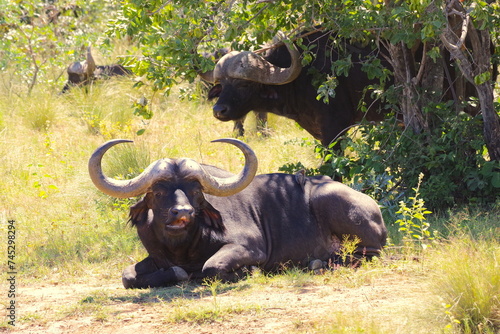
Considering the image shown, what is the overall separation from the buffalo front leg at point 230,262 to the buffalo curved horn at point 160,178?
1.56 feet

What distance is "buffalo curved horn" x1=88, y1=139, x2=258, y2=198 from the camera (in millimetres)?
6375

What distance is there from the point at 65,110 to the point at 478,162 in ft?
25.5

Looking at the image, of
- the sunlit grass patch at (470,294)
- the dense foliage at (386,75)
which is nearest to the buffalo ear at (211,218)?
the dense foliage at (386,75)

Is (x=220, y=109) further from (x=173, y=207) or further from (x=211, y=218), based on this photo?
(x=173, y=207)

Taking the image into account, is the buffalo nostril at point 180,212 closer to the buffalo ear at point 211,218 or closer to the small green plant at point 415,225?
the buffalo ear at point 211,218

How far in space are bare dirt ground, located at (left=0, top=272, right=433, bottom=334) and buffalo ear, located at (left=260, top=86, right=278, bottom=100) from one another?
155 inches

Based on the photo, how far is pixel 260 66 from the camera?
9.51 metres

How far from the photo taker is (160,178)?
6.40 meters

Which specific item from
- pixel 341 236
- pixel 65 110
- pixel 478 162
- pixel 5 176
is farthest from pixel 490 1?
pixel 65 110

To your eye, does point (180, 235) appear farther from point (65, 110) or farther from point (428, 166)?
point (65, 110)

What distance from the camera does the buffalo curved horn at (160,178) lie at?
638cm

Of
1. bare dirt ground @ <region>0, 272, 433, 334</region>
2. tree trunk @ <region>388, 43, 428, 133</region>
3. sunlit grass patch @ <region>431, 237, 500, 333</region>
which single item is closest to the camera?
sunlit grass patch @ <region>431, 237, 500, 333</region>

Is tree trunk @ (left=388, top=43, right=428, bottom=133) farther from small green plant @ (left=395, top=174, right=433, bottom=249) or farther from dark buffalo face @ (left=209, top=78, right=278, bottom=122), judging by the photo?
dark buffalo face @ (left=209, top=78, right=278, bottom=122)

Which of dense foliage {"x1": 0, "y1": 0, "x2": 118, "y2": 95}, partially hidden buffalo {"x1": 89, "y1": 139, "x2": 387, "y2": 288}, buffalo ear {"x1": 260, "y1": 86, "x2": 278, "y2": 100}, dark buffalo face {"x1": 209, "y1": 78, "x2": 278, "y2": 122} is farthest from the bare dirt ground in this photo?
dense foliage {"x1": 0, "y1": 0, "x2": 118, "y2": 95}
